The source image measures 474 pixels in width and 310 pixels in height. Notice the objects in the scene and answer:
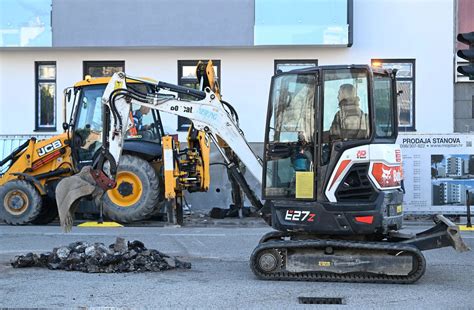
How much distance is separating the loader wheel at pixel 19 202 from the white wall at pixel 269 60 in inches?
187

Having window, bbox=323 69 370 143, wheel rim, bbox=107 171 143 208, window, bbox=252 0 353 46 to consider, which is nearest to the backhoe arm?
window, bbox=323 69 370 143

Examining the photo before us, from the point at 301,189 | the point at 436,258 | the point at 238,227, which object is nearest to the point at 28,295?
the point at 301,189

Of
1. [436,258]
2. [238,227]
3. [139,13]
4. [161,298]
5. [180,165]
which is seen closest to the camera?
[161,298]

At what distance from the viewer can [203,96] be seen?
9.45 meters

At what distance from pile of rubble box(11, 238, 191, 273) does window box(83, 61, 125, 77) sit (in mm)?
10693

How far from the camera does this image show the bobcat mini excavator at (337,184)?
8312 mm

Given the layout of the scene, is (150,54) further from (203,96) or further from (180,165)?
(203,96)

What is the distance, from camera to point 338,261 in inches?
329

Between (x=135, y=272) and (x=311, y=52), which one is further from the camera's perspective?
(x=311, y=52)

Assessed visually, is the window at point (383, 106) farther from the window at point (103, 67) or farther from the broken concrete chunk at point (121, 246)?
the window at point (103, 67)

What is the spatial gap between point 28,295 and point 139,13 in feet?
39.9

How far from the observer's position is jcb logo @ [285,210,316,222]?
8.45m

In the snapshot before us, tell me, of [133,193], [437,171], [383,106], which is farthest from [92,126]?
[383,106]

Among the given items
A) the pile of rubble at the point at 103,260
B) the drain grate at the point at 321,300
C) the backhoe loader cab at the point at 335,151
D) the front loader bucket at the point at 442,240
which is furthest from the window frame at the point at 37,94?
the drain grate at the point at 321,300
